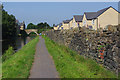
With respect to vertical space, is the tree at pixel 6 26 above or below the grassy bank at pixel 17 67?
above

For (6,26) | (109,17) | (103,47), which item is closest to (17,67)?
(103,47)

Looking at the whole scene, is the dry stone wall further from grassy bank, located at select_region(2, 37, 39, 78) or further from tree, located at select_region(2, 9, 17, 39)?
tree, located at select_region(2, 9, 17, 39)

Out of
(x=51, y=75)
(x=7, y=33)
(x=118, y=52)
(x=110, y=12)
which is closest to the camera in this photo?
(x=118, y=52)

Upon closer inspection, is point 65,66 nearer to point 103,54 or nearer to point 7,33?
point 103,54

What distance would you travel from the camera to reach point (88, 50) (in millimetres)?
10109

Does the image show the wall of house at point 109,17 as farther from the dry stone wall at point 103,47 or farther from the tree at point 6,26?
the dry stone wall at point 103,47

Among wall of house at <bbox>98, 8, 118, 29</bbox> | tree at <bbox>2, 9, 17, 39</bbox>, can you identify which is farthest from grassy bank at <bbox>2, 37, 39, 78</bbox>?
tree at <bbox>2, 9, 17, 39</bbox>

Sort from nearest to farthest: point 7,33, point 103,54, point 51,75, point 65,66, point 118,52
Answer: point 118,52 < point 51,75 < point 103,54 < point 65,66 < point 7,33

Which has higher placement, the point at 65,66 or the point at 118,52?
the point at 118,52

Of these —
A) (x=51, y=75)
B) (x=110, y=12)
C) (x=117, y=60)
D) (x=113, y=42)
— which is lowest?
(x=51, y=75)

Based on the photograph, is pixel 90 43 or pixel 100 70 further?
pixel 90 43

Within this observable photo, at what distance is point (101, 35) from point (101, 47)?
1.79ft

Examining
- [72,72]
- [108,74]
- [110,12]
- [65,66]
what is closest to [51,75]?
[72,72]

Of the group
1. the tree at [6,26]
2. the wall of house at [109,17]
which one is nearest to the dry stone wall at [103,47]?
the wall of house at [109,17]
